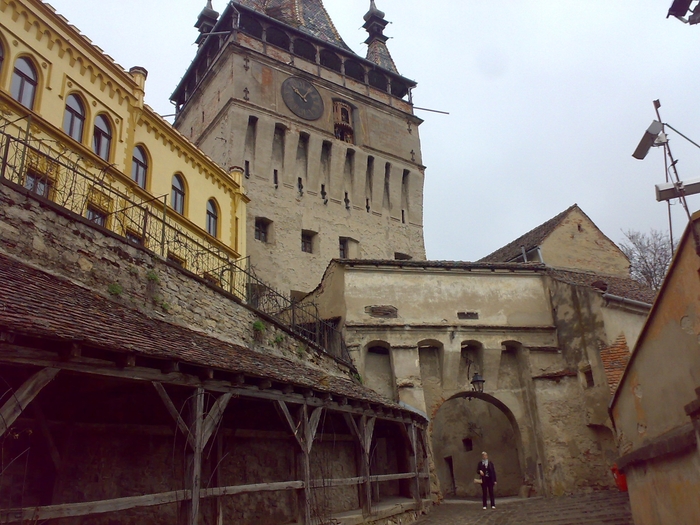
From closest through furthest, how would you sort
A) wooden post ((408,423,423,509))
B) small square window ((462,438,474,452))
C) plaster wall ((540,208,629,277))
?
wooden post ((408,423,423,509)) → small square window ((462,438,474,452)) → plaster wall ((540,208,629,277))

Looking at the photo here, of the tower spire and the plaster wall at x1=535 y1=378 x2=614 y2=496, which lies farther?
the tower spire

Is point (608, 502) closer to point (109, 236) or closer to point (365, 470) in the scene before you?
point (365, 470)

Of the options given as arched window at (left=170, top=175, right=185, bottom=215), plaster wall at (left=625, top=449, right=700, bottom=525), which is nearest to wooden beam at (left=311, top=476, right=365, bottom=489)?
plaster wall at (left=625, top=449, right=700, bottom=525)

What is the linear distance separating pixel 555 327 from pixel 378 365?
19.5 ft

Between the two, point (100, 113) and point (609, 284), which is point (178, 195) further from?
point (609, 284)

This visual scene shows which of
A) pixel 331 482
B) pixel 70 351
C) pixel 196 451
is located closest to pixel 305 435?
pixel 331 482

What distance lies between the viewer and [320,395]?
9.78 m

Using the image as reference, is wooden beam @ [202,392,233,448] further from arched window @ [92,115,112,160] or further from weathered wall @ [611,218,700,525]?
arched window @ [92,115,112,160]

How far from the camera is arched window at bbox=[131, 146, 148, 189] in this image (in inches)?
666

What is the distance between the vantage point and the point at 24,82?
1382 cm

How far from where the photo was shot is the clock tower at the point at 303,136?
87.7 feet

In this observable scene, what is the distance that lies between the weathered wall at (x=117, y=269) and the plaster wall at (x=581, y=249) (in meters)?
13.9

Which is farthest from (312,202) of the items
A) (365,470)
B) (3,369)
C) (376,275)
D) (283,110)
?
(3,369)

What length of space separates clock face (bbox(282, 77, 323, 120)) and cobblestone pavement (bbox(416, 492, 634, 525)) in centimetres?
1979
